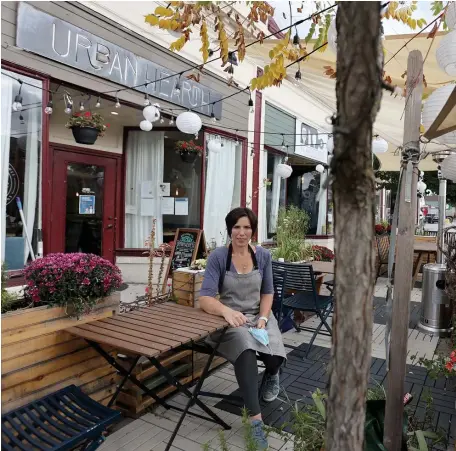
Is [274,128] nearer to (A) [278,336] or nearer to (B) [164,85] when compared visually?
(B) [164,85]

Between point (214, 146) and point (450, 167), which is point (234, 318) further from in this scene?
point (214, 146)

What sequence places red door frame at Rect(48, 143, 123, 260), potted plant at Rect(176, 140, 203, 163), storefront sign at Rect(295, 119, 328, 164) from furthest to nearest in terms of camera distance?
storefront sign at Rect(295, 119, 328, 164), potted plant at Rect(176, 140, 203, 163), red door frame at Rect(48, 143, 123, 260)

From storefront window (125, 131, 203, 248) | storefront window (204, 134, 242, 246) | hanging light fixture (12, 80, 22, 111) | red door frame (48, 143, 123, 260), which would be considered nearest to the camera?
hanging light fixture (12, 80, 22, 111)

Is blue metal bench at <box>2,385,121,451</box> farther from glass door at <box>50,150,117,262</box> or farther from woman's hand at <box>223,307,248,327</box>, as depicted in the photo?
glass door at <box>50,150,117,262</box>

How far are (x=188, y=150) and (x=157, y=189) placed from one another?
911 mm

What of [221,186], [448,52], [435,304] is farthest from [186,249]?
[448,52]

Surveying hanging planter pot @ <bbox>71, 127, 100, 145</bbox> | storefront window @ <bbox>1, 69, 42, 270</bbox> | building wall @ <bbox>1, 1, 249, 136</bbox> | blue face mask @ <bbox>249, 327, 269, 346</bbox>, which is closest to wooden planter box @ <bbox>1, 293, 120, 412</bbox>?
blue face mask @ <bbox>249, 327, 269, 346</bbox>

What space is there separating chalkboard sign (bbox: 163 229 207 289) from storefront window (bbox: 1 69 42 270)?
5.24ft

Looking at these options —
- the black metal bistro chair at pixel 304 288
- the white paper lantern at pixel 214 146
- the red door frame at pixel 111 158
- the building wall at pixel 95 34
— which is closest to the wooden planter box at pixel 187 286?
the black metal bistro chair at pixel 304 288

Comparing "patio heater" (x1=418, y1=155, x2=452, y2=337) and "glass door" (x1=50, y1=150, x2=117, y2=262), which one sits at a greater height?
"glass door" (x1=50, y1=150, x2=117, y2=262)

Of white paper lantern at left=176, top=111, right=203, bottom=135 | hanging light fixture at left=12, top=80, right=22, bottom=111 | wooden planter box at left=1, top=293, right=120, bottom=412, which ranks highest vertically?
white paper lantern at left=176, top=111, right=203, bottom=135

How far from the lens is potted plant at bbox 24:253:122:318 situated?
247 centimetres

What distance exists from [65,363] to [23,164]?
257 centimetres

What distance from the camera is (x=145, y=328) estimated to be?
→ 244 centimetres
